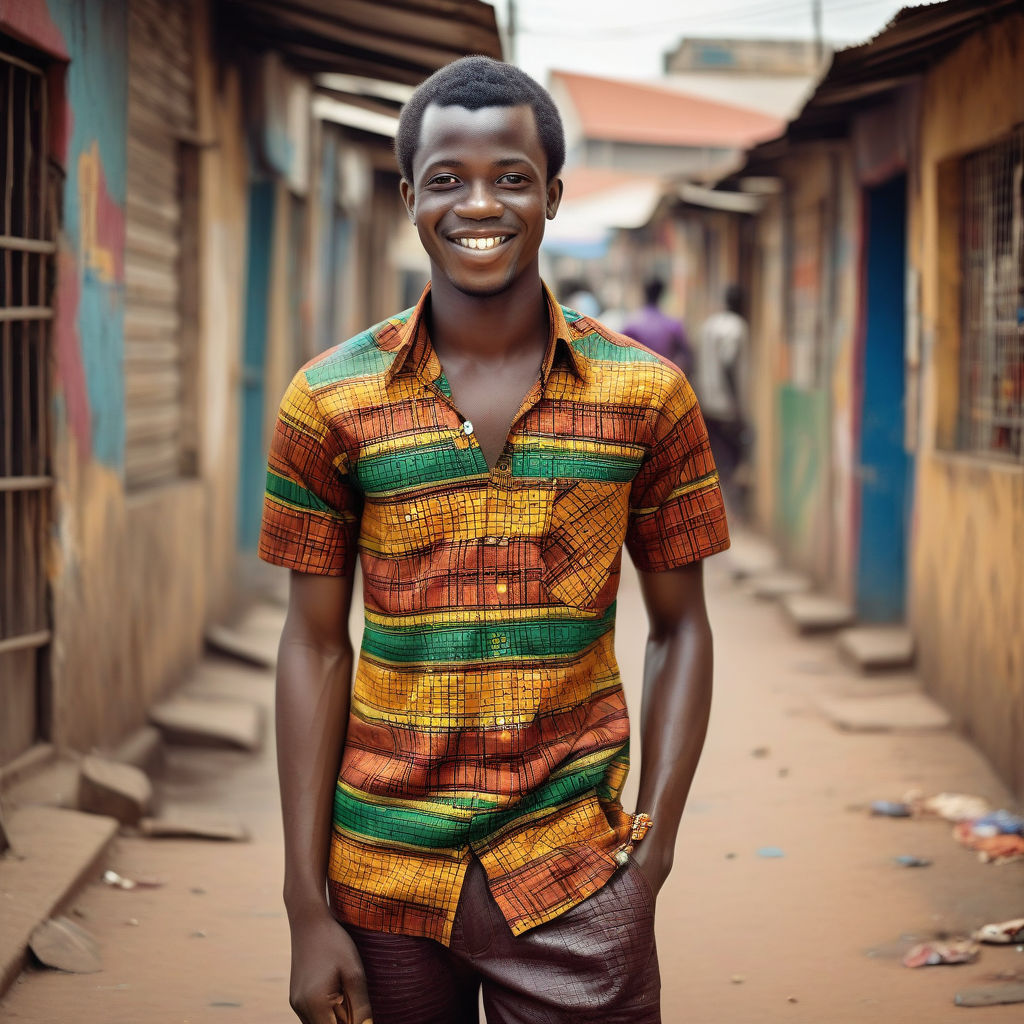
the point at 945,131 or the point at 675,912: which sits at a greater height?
the point at 945,131

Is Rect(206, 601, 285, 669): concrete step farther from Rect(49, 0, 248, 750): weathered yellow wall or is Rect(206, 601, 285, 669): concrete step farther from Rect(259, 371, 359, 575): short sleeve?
Rect(259, 371, 359, 575): short sleeve

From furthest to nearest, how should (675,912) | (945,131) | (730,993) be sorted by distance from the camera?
(945,131) < (675,912) < (730,993)

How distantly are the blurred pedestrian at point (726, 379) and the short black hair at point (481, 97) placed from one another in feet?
37.6

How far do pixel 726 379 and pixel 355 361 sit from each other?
1202cm

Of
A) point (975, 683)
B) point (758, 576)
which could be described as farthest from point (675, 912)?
point (758, 576)

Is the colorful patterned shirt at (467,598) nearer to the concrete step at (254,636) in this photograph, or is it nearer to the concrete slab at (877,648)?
the concrete step at (254,636)

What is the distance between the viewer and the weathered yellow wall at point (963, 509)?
6.07 metres

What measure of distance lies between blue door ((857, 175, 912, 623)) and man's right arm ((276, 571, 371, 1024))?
25.0ft

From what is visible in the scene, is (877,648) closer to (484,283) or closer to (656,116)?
(484,283)

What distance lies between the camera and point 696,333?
18656 millimetres

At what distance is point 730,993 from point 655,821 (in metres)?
2.24

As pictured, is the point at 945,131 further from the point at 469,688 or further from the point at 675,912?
the point at 469,688

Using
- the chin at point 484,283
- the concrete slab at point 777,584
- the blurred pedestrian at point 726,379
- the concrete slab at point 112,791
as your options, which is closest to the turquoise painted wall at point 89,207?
the concrete slab at point 112,791

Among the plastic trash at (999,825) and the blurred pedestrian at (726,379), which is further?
the blurred pedestrian at (726,379)
